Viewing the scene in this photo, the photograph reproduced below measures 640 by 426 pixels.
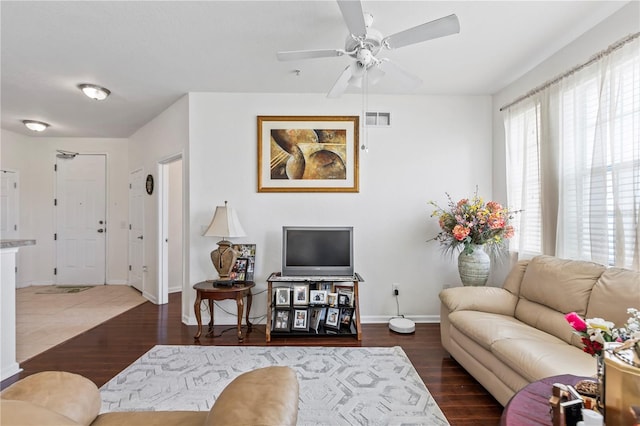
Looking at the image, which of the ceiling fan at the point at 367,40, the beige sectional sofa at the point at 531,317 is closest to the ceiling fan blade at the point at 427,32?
the ceiling fan at the point at 367,40

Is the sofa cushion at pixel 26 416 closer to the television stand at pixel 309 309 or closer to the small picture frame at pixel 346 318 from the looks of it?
the television stand at pixel 309 309

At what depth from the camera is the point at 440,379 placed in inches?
95.7

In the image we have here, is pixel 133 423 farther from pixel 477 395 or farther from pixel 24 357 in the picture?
pixel 24 357

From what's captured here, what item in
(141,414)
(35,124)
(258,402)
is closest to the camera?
(258,402)

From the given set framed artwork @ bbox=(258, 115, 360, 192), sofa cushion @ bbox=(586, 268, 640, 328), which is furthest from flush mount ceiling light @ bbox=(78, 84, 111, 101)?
sofa cushion @ bbox=(586, 268, 640, 328)

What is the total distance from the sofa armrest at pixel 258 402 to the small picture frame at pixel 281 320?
2.38 metres

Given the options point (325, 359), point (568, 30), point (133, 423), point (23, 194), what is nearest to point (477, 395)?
point (325, 359)

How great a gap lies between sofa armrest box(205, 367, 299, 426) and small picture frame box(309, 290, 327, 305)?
2336 millimetres

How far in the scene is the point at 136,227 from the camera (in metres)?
5.18

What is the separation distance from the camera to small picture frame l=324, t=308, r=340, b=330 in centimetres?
332

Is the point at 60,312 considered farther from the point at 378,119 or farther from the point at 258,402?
the point at 378,119

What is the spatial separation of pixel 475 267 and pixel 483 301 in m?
0.56

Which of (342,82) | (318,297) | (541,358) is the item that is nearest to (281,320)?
(318,297)

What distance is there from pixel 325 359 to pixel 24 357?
2.68 m
